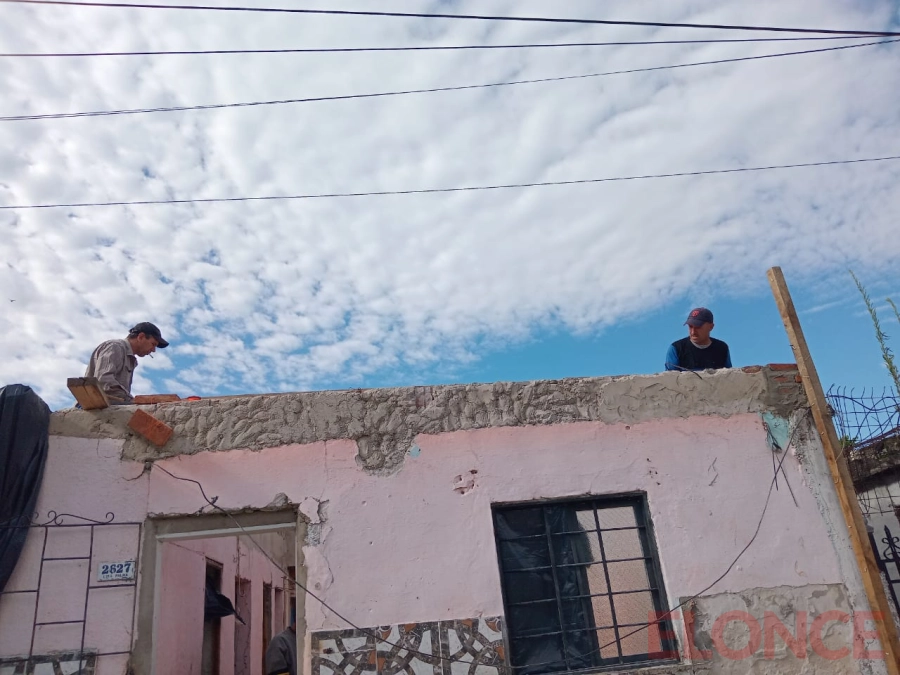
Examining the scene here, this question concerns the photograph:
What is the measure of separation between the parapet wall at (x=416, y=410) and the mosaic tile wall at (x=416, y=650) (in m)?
1.11

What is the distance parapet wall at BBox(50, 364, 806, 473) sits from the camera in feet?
16.7

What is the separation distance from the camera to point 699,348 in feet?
20.4

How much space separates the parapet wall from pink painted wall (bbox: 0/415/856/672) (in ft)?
0.29

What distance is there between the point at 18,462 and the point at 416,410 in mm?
2732

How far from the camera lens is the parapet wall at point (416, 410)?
5.10 meters

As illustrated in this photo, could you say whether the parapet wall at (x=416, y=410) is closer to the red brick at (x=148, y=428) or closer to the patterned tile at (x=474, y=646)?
the red brick at (x=148, y=428)

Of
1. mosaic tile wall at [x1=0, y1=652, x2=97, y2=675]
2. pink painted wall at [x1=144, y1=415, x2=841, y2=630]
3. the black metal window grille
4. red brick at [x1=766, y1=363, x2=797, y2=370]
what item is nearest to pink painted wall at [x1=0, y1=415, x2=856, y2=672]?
pink painted wall at [x1=144, y1=415, x2=841, y2=630]

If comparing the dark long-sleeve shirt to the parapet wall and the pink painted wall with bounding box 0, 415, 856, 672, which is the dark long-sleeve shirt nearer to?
the pink painted wall with bounding box 0, 415, 856, 672

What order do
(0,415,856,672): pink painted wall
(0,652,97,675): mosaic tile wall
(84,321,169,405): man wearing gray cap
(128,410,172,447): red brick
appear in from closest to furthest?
(0,652,97,675): mosaic tile wall
(0,415,856,672): pink painted wall
(128,410,172,447): red brick
(84,321,169,405): man wearing gray cap

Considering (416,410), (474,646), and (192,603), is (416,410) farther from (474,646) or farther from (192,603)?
(192,603)

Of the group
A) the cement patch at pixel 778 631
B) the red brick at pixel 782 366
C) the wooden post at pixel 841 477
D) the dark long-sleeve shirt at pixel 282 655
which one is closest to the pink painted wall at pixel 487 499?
the cement patch at pixel 778 631

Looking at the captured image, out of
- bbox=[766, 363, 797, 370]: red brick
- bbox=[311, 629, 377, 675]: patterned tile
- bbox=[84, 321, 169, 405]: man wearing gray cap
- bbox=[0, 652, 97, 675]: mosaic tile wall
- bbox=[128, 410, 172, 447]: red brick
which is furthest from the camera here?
bbox=[766, 363, 797, 370]: red brick

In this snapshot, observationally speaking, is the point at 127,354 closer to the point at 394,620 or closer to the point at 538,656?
the point at 394,620

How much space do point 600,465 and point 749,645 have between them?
155 centimetres
